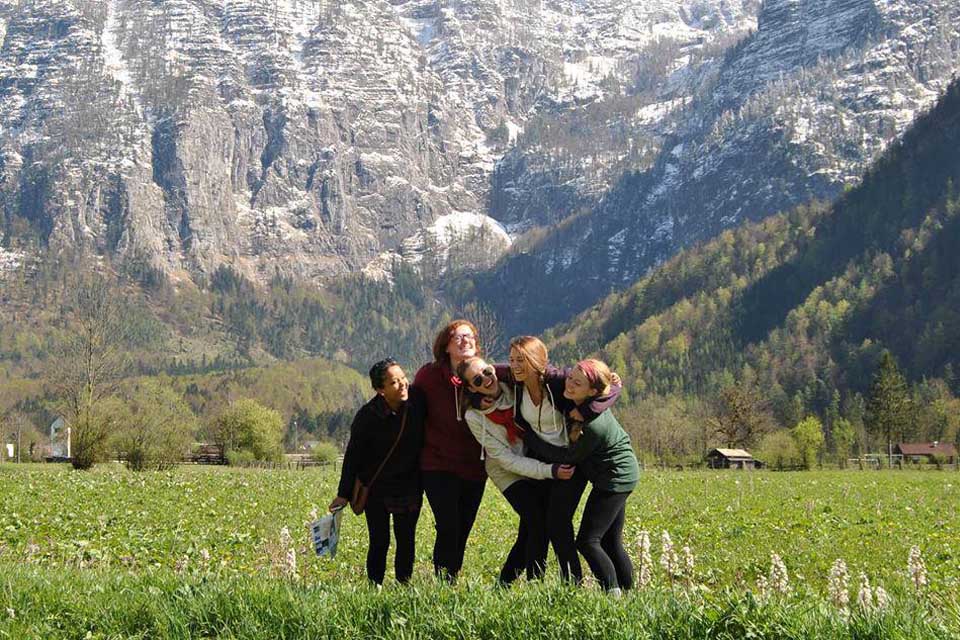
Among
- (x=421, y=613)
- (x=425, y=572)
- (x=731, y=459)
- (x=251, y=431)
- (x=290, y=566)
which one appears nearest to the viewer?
(x=421, y=613)

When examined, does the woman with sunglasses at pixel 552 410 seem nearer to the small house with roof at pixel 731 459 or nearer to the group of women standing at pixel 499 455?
the group of women standing at pixel 499 455

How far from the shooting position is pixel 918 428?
109125 millimetres

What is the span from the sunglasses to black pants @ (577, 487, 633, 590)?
4.64ft

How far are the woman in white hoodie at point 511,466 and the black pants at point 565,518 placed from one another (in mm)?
179

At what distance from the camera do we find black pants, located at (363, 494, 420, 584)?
10305 millimetres

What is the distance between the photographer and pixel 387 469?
33.8ft

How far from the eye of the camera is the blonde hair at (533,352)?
948 cm

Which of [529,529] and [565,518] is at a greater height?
[565,518]

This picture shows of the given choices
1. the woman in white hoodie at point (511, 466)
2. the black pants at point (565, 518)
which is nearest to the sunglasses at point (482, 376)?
the woman in white hoodie at point (511, 466)

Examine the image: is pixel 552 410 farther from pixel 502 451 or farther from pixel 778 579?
pixel 778 579

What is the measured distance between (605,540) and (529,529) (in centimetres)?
72

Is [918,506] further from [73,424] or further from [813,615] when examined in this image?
[73,424]

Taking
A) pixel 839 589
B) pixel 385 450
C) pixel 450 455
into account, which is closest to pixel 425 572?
pixel 385 450

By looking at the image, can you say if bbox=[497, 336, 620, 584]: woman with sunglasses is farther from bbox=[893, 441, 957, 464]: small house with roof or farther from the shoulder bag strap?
bbox=[893, 441, 957, 464]: small house with roof
